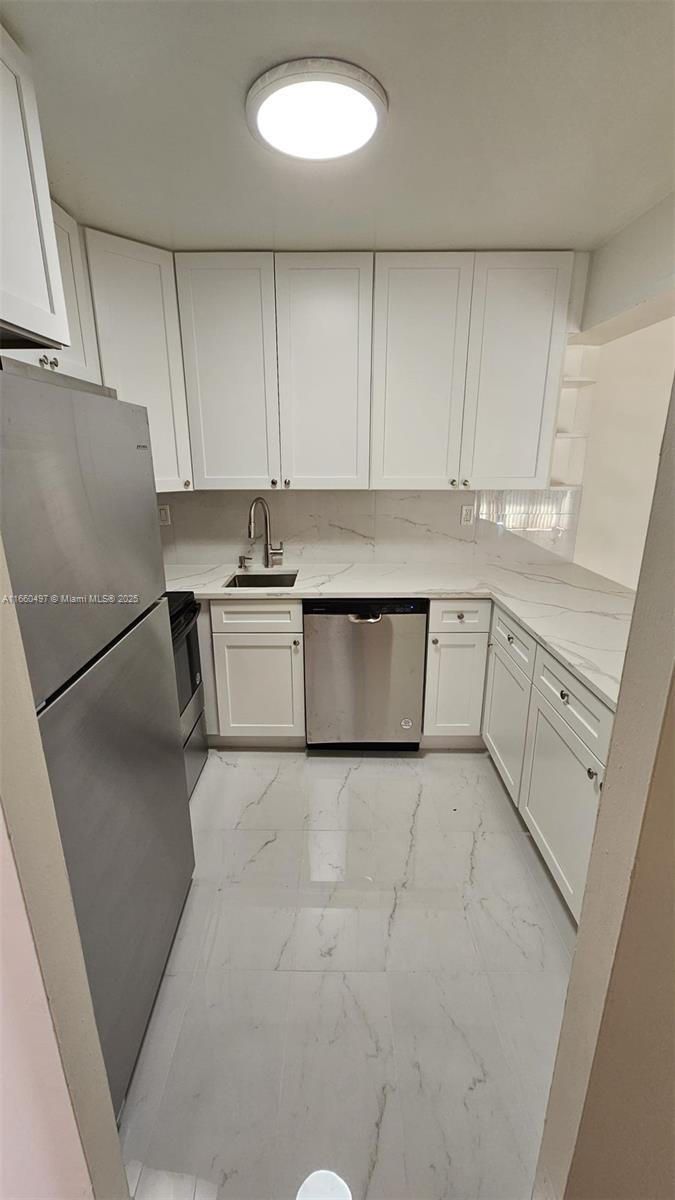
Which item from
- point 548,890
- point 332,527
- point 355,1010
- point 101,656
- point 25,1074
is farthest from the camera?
point 332,527

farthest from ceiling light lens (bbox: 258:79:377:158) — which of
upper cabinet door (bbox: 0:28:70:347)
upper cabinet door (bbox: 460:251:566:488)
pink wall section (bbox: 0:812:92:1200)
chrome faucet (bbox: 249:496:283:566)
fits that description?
pink wall section (bbox: 0:812:92:1200)

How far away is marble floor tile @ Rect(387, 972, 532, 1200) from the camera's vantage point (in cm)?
107

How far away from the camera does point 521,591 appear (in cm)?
232

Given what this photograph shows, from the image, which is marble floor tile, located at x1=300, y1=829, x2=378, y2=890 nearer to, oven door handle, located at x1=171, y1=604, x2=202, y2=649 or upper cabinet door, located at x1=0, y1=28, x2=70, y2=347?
oven door handle, located at x1=171, y1=604, x2=202, y2=649

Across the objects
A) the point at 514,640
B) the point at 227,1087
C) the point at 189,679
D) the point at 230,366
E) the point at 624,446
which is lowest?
the point at 227,1087

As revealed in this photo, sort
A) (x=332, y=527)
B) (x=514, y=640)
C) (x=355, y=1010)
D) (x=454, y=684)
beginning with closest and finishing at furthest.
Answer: (x=355, y=1010), (x=514, y=640), (x=454, y=684), (x=332, y=527)

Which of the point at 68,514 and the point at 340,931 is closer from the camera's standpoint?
the point at 68,514

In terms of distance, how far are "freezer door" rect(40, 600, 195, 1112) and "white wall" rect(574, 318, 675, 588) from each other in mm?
2481

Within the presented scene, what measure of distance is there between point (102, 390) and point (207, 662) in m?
1.49

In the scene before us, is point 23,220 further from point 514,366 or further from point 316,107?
point 514,366

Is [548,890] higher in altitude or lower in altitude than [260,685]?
lower

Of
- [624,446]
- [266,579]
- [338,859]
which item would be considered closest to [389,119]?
[266,579]

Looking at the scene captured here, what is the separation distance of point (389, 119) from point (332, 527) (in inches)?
67.5

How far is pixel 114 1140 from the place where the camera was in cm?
86
